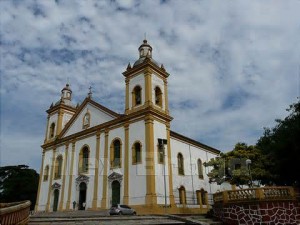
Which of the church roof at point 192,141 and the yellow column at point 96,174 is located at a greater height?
the church roof at point 192,141

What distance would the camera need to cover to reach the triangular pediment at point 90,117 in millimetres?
27828

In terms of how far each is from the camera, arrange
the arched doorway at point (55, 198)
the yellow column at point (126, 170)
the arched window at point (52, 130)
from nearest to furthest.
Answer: the yellow column at point (126, 170) < the arched doorway at point (55, 198) < the arched window at point (52, 130)

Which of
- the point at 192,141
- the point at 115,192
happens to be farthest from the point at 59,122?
the point at 192,141

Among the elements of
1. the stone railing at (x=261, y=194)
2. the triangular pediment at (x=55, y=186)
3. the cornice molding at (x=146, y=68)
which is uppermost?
the cornice molding at (x=146, y=68)

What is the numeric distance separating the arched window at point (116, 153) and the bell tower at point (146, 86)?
116 inches

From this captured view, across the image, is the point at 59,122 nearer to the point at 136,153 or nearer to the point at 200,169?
the point at 136,153

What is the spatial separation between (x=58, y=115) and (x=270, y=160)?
23.2 meters

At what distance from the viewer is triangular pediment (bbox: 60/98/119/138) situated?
91.3 feet

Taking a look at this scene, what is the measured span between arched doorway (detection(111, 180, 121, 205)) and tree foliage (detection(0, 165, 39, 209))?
25214mm

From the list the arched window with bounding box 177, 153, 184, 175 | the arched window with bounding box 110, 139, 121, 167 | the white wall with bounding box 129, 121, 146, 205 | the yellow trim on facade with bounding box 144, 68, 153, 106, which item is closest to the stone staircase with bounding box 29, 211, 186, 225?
the white wall with bounding box 129, 121, 146, 205

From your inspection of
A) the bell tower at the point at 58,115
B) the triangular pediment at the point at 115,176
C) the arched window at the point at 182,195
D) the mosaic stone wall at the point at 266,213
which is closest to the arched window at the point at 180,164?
the arched window at the point at 182,195

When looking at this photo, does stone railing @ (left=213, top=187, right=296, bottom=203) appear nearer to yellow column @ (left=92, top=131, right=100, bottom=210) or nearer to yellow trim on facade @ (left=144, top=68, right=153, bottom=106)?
yellow trim on facade @ (left=144, top=68, right=153, bottom=106)

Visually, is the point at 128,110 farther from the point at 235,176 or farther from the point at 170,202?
the point at 235,176

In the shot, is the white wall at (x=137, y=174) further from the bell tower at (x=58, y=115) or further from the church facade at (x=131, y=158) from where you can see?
the bell tower at (x=58, y=115)
